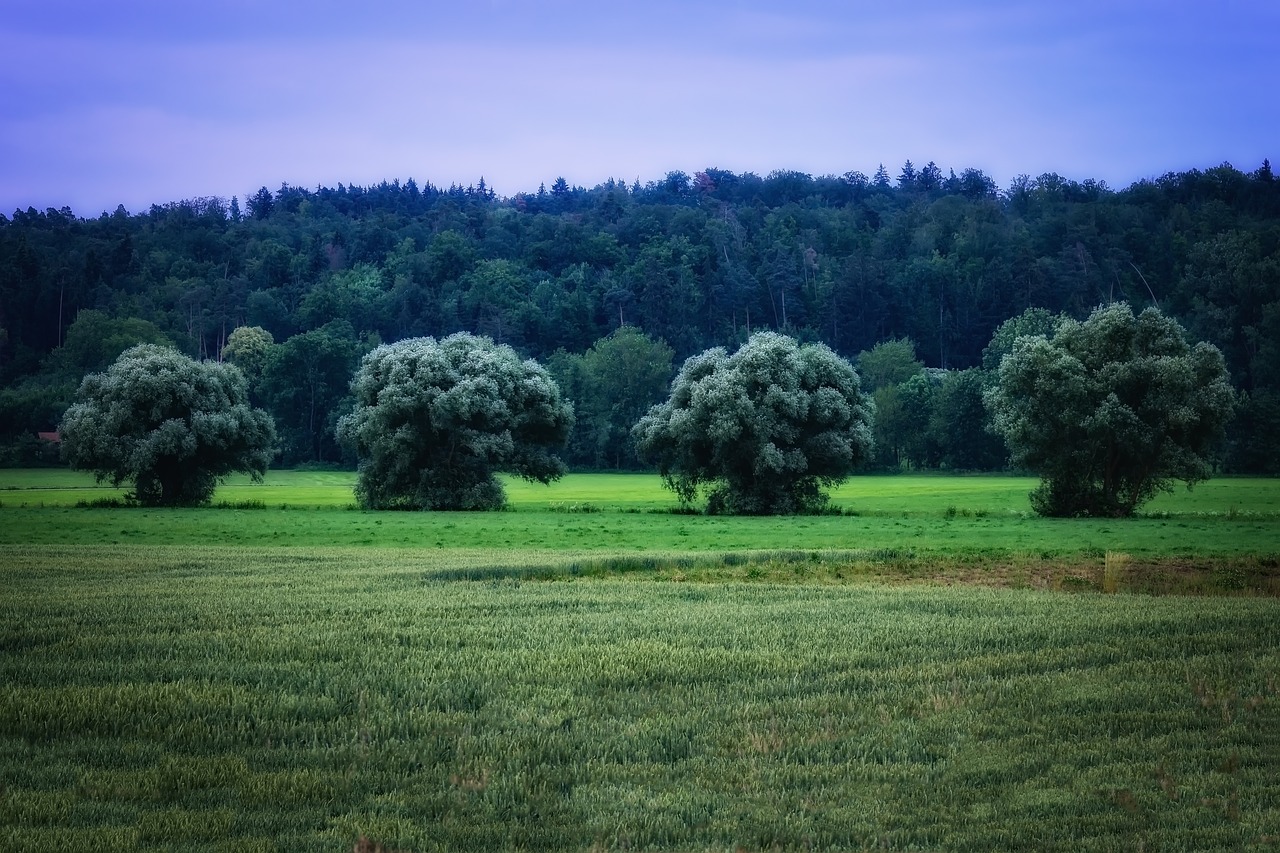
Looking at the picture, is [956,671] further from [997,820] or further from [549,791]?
[549,791]

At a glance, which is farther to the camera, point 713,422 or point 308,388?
point 308,388

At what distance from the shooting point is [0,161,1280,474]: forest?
127625mm

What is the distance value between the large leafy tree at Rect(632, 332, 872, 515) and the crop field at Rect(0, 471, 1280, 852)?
33.4 m

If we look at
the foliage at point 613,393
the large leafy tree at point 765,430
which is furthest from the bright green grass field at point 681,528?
the foliage at point 613,393

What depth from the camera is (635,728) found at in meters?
12.6

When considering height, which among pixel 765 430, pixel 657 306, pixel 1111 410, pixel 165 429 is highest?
pixel 657 306

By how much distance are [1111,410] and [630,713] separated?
4880 centimetres

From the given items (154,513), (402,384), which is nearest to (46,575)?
(154,513)

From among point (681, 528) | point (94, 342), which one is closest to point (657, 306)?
point (94, 342)

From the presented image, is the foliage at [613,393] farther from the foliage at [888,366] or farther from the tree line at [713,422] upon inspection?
the tree line at [713,422]

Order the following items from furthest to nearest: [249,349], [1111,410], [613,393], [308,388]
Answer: [249,349] → [613,393] → [308,388] → [1111,410]

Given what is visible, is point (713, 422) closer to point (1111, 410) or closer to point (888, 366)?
point (1111, 410)

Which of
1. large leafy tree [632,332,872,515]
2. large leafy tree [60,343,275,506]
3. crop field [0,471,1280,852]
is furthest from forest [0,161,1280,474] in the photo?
crop field [0,471,1280,852]

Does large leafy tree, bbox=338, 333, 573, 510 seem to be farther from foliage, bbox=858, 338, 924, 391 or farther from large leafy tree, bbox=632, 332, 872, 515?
foliage, bbox=858, 338, 924, 391
